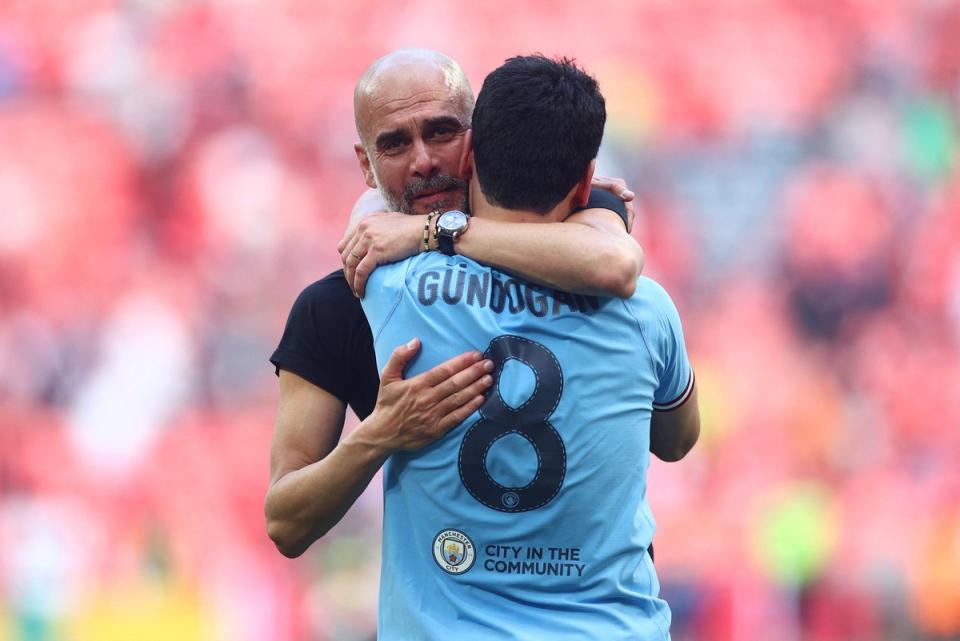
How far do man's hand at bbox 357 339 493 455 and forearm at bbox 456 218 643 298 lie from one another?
0.17 meters

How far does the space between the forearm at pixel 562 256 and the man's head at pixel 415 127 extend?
510 mm

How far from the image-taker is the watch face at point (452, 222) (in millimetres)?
2195

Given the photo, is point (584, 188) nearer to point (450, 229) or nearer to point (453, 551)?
point (450, 229)

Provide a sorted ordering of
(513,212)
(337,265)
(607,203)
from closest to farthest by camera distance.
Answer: (513,212) → (607,203) → (337,265)

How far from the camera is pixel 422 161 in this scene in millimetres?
2662

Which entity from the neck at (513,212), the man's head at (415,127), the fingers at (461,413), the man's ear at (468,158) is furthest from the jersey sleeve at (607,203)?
the fingers at (461,413)

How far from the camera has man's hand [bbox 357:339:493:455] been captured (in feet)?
6.87

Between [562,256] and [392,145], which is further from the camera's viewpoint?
[392,145]

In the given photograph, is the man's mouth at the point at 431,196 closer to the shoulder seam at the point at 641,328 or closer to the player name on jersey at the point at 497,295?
the player name on jersey at the point at 497,295

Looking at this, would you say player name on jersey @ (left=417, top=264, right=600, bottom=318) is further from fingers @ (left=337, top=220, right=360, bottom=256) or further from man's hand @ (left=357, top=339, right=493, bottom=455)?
fingers @ (left=337, top=220, right=360, bottom=256)

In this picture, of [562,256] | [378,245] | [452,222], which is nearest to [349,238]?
[378,245]

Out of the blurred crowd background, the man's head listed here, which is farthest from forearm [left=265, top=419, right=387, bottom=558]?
the blurred crowd background

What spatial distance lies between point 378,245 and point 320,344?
0.25m

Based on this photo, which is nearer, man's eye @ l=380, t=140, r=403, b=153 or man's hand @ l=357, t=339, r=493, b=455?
man's hand @ l=357, t=339, r=493, b=455
